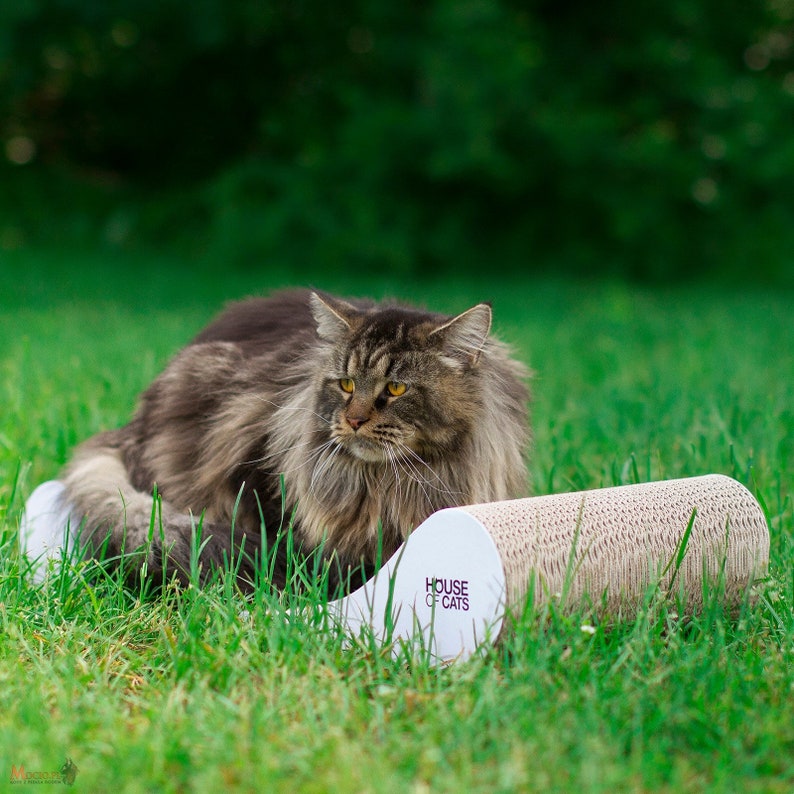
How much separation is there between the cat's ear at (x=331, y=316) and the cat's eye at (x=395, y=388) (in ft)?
0.79

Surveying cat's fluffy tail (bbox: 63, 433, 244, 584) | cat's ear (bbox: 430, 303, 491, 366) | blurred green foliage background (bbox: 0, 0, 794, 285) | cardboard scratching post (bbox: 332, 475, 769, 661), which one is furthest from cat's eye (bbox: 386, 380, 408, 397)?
blurred green foliage background (bbox: 0, 0, 794, 285)

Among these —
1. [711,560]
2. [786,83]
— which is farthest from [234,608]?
[786,83]

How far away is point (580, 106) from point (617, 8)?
64.5 inches

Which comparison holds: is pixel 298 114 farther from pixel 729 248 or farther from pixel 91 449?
pixel 91 449

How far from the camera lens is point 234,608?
2.21 m

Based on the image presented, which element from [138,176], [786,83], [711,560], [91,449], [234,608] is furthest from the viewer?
[138,176]

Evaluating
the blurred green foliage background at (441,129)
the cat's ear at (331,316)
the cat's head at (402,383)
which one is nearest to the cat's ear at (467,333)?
the cat's head at (402,383)

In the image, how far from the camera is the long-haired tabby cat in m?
2.53

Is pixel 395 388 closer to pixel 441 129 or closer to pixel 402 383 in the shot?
pixel 402 383

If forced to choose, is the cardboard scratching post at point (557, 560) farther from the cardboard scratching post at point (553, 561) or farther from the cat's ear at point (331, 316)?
the cat's ear at point (331, 316)

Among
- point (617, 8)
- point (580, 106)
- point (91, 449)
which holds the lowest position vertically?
point (91, 449)

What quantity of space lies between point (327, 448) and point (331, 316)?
0.36m

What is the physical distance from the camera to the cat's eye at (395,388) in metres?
2.50

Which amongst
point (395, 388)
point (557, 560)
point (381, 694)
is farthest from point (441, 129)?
point (381, 694)
